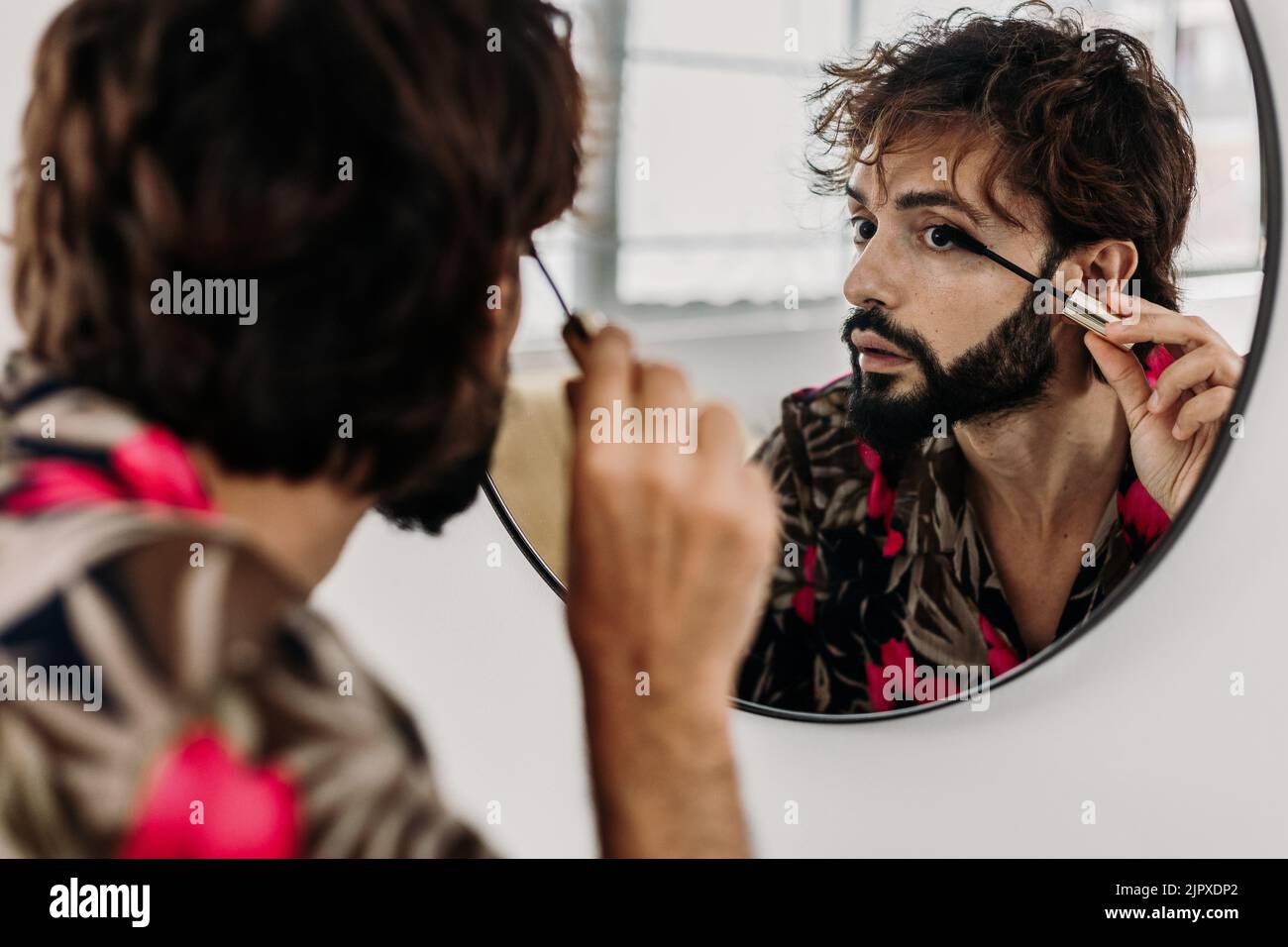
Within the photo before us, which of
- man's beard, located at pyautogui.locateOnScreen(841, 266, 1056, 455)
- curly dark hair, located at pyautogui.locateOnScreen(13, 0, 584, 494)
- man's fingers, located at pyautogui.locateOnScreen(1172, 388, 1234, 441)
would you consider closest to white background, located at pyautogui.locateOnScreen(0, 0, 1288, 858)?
man's fingers, located at pyautogui.locateOnScreen(1172, 388, 1234, 441)

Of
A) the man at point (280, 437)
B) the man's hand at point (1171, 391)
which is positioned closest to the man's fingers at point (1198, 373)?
the man's hand at point (1171, 391)

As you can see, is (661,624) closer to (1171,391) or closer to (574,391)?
(574,391)

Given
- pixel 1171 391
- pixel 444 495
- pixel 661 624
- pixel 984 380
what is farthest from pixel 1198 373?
pixel 444 495

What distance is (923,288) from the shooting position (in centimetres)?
74

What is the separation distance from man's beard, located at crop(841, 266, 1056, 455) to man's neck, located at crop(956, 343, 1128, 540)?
1cm

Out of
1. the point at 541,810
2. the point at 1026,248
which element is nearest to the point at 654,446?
the point at 1026,248

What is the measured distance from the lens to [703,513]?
68 centimetres

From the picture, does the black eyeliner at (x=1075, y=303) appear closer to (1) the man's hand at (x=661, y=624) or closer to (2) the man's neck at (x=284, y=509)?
(1) the man's hand at (x=661, y=624)

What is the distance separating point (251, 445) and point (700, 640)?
10.7 inches

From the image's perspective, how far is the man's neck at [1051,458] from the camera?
729mm

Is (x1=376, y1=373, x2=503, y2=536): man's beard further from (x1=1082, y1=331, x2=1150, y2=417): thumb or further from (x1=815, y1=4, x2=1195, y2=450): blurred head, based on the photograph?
(x1=1082, y1=331, x2=1150, y2=417): thumb

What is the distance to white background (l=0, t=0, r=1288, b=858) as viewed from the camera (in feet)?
2.47

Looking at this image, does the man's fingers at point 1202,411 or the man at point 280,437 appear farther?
the man's fingers at point 1202,411

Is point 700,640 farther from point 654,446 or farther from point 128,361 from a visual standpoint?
point 128,361
